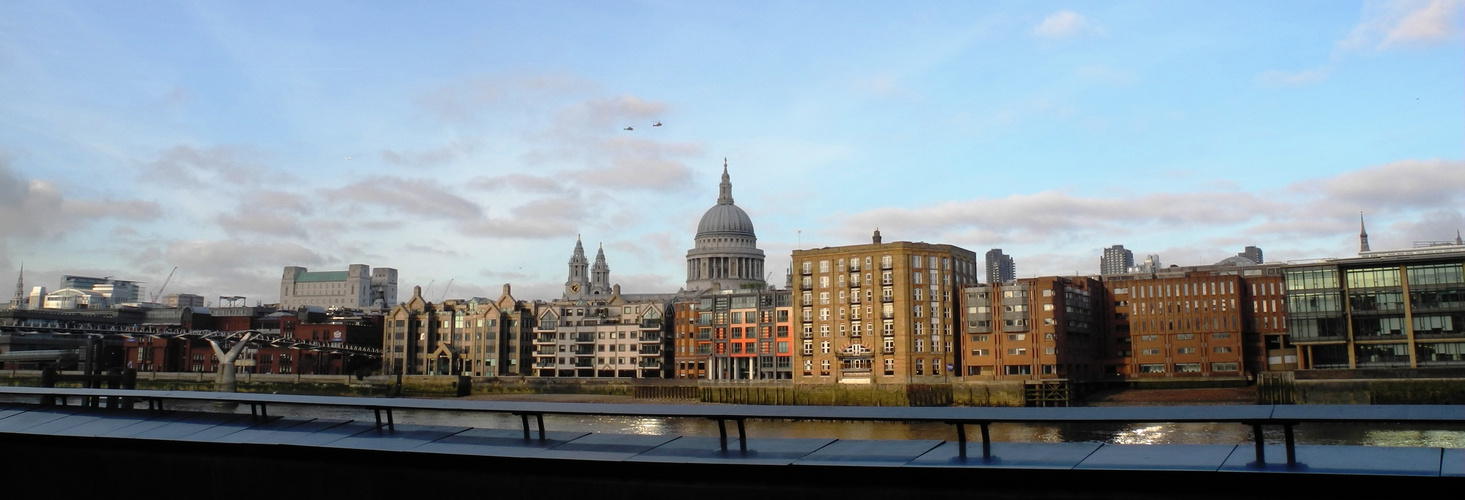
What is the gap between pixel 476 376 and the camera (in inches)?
5300

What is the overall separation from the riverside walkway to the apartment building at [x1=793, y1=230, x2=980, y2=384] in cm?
9597

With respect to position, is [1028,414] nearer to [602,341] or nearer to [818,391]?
[818,391]

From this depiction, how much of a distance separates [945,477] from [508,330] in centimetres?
13776

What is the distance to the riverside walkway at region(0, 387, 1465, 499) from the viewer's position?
8.56 metres

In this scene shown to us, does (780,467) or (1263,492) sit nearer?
(1263,492)

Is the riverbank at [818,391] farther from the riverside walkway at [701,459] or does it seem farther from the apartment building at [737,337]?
the riverside walkway at [701,459]

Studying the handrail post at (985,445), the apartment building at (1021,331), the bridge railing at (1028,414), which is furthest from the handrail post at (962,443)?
the apartment building at (1021,331)

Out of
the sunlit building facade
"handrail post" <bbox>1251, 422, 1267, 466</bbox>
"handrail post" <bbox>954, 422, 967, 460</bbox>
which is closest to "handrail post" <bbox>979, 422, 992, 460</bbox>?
"handrail post" <bbox>954, 422, 967, 460</bbox>

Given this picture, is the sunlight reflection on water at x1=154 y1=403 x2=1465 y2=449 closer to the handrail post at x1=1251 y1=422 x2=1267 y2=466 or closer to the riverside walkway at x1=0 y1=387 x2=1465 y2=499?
the riverside walkway at x1=0 y1=387 x2=1465 y2=499

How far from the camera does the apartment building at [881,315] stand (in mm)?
108312

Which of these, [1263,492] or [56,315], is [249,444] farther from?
[56,315]

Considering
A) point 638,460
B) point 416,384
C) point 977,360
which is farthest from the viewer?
point 416,384

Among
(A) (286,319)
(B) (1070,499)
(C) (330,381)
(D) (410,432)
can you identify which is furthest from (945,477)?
(A) (286,319)

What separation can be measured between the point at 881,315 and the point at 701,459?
100 m
